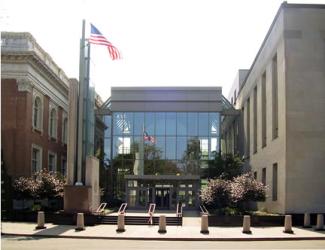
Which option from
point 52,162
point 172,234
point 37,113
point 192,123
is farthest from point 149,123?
point 172,234

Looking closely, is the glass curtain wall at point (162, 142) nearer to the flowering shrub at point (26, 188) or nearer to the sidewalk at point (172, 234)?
the flowering shrub at point (26, 188)

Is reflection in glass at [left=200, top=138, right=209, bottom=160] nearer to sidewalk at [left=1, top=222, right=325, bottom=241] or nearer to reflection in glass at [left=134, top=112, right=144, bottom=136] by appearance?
reflection in glass at [left=134, top=112, right=144, bottom=136]

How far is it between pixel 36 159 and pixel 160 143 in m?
14.3

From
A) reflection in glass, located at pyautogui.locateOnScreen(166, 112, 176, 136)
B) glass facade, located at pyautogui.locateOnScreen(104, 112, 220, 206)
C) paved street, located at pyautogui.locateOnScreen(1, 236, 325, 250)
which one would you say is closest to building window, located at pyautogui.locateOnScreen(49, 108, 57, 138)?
glass facade, located at pyautogui.locateOnScreen(104, 112, 220, 206)

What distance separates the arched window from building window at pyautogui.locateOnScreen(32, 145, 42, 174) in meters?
2.15

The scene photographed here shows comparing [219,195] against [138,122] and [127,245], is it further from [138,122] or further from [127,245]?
[138,122]

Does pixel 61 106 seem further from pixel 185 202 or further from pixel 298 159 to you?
pixel 298 159

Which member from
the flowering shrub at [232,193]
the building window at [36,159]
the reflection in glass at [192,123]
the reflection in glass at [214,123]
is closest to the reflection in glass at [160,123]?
the reflection in glass at [192,123]

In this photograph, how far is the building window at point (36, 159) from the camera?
5163 centimetres

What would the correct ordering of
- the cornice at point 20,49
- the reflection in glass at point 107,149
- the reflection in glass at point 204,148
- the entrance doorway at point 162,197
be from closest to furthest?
the cornice at point 20,49
the entrance doorway at point 162,197
the reflection in glass at point 204,148
the reflection in glass at point 107,149

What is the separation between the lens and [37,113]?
5306 cm

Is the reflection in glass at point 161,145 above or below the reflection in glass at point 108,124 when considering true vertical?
below

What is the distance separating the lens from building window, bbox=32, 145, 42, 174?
51.6 metres

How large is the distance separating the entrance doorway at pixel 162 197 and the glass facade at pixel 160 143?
3.73 m
